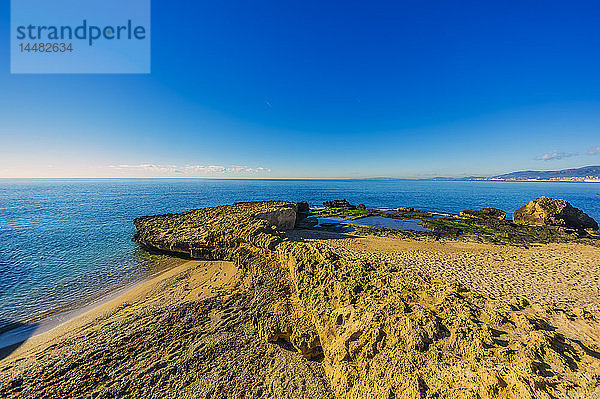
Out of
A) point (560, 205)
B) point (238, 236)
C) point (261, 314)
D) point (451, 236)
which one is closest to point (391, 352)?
point (261, 314)

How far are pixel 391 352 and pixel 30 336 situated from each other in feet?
47.1

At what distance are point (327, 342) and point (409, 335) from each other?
2105 mm

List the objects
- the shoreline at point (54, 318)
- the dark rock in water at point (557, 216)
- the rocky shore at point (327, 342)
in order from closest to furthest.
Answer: the rocky shore at point (327, 342) → the shoreline at point (54, 318) → the dark rock in water at point (557, 216)

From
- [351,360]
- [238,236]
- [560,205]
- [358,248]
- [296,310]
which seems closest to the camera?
[351,360]

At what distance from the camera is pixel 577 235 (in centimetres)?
2344

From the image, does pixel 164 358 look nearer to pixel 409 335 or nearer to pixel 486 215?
pixel 409 335

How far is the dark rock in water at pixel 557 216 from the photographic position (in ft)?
87.4

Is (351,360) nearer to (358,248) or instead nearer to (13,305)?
(358,248)

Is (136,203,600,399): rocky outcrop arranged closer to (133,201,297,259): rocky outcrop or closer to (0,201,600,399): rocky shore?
(0,201,600,399): rocky shore

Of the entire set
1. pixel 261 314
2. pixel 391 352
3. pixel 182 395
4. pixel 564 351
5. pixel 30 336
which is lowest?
pixel 30 336

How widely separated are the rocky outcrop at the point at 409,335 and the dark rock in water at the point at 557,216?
2954 cm

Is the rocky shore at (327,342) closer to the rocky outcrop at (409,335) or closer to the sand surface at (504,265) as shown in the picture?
the rocky outcrop at (409,335)

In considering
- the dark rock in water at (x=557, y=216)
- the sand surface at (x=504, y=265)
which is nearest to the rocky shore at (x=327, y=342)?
the sand surface at (x=504, y=265)

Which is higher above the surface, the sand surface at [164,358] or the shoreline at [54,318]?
the sand surface at [164,358]
